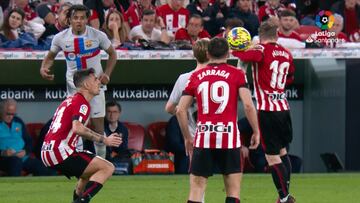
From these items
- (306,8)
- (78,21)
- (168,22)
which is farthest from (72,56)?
(306,8)

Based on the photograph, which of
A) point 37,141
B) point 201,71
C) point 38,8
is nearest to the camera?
point 201,71

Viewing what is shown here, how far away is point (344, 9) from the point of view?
66.6 ft

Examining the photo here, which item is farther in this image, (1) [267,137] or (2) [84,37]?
(2) [84,37]

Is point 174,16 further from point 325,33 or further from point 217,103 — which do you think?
point 217,103

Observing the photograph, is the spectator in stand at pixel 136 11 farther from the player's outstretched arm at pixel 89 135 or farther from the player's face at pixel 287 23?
the player's outstretched arm at pixel 89 135

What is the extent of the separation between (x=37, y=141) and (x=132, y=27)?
272 cm

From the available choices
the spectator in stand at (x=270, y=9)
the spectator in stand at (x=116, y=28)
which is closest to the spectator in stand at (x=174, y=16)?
the spectator in stand at (x=116, y=28)

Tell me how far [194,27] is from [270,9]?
2.07 metres

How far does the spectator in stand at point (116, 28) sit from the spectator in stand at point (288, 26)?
250 centimetres

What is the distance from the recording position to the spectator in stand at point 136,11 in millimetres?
19234

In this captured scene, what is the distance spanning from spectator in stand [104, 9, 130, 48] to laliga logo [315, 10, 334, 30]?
11.4ft

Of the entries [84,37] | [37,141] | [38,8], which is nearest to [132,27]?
[38,8]

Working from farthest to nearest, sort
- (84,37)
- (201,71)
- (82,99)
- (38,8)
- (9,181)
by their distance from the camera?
1. (38,8)
2. (9,181)
3. (84,37)
4. (82,99)
5. (201,71)

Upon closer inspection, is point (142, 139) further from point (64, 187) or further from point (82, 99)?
point (82, 99)
